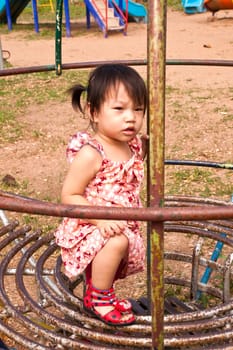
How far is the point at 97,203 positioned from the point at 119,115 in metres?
0.30

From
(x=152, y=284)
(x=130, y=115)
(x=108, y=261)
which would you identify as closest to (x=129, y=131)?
(x=130, y=115)

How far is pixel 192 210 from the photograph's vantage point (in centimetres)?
125

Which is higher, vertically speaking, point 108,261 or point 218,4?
point 108,261

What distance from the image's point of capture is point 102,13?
42.0ft

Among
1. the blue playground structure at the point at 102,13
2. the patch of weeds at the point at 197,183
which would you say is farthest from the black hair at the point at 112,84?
the blue playground structure at the point at 102,13

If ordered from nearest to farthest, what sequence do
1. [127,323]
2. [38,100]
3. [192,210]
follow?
[192,210]
[127,323]
[38,100]

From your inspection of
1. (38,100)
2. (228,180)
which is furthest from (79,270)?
(38,100)

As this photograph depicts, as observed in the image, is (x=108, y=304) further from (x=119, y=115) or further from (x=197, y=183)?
(x=197, y=183)

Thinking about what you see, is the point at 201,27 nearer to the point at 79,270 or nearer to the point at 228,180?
the point at 228,180

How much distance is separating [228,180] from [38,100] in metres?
3.28

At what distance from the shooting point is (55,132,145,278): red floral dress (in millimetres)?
1874

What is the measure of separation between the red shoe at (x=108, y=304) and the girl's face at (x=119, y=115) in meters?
0.51

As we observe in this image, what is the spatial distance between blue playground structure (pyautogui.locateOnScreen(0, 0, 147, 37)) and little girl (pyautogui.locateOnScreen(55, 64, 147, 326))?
1052 centimetres

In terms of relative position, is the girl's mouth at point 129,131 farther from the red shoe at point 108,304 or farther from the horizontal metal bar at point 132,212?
the horizontal metal bar at point 132,212
